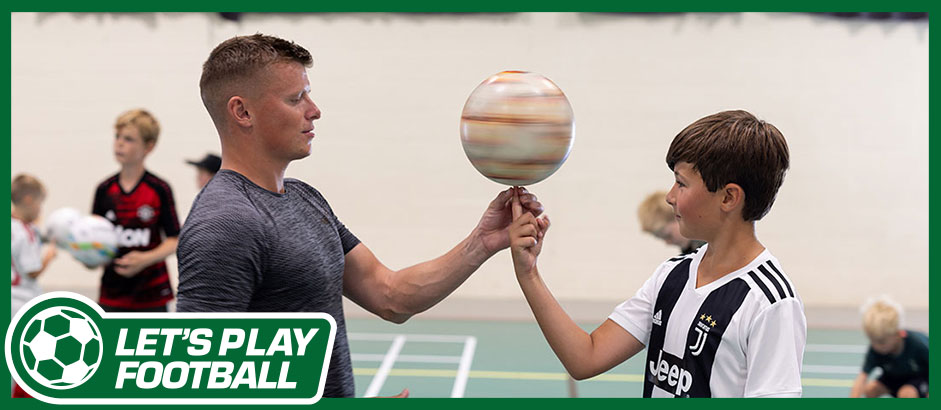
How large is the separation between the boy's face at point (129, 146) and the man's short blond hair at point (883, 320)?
15.1 ft

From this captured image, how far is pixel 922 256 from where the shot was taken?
8.95m

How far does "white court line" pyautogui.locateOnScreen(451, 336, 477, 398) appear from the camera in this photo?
6.04 metres

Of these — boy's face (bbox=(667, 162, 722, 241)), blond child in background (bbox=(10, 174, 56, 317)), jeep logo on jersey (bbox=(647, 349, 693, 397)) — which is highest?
boy's face (bbox=(667, 162, 722, 241))

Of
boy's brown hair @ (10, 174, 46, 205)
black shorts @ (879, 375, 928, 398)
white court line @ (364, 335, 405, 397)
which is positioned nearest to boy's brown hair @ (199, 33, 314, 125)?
boy's brown hair @ (10, 174, 46, 205)

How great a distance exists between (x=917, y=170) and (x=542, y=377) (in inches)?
211

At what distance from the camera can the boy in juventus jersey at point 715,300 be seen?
1891 millimetres

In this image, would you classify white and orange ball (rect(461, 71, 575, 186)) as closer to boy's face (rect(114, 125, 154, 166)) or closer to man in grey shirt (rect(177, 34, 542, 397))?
man in grey shirt (rect(177, 34, 542, 397))

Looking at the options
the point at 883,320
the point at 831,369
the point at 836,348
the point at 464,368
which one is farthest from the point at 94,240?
the point at 836,348

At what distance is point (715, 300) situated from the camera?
200 centimetres

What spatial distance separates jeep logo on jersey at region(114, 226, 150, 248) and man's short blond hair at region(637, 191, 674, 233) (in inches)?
118

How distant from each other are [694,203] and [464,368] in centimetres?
494

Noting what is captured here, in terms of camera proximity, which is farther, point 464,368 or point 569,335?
point 464,368

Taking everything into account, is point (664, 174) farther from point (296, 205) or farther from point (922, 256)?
point (296, 205)

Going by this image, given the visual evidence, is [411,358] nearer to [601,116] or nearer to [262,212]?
[601,116]
